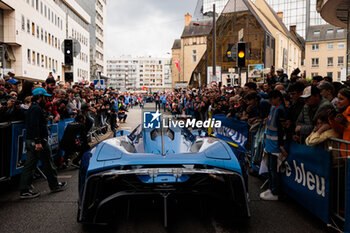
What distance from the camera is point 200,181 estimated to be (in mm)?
3564

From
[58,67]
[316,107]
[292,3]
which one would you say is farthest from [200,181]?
[292,3]

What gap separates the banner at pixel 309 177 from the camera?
382cm

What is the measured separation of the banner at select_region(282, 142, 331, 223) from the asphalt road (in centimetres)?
21

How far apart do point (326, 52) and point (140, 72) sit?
131 meters

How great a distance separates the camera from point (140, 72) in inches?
7062

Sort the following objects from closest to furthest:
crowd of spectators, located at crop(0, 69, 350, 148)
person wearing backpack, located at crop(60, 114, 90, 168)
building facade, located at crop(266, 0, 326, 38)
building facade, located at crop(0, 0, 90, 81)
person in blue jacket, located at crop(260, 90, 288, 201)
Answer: crowd of spectators, located at crop(0, 69, 350, 148), person in blue jacket, located at crop(260, 90, 288, 201), person wearing backpack, located at crop(60, 114, 90, 168), building facade, located at crop(0, 0, 90, 81), building facade, located at crop(266, 0, 326, 38)

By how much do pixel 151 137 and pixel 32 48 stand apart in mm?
32416

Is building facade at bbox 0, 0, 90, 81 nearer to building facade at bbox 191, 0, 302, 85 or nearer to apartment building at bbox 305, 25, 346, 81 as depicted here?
building facade at bbox 191, 0, 302, 85

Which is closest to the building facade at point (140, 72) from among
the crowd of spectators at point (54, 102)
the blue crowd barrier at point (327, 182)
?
the crowd of spectators at point (54, 102)

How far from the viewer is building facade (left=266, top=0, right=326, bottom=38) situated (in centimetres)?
6875

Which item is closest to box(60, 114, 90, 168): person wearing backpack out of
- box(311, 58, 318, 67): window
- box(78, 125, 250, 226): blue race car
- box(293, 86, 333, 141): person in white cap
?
box(78, 125, 250, 226): blue race car

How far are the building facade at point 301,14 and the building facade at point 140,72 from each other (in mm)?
105901

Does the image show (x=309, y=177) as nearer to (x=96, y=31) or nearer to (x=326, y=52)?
(x=326, y=52)

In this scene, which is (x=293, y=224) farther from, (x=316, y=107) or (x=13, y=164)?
(x=13, y=164)
